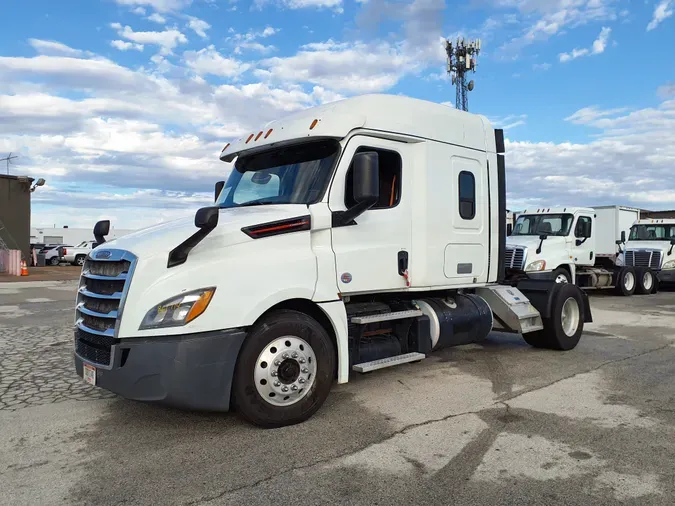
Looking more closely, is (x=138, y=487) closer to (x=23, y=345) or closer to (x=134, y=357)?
(x=134, y=357)

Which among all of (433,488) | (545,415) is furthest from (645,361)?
(433,488)

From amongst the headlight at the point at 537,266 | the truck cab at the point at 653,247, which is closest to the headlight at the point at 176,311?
the headlight at the point at 537,266

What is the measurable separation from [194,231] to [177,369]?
1.09 m

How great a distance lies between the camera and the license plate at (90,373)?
439 centimetres

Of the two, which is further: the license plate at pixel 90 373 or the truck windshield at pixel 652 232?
the truck windshield at pixel 652 232

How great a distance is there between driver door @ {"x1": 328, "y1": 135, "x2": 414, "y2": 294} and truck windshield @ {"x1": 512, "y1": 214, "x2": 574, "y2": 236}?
10773 mm

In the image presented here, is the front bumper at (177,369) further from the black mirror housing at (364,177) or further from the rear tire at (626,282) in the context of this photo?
the rear tire at (626,282)

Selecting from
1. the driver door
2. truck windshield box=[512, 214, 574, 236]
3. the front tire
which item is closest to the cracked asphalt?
the front tire

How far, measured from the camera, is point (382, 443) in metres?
4.29

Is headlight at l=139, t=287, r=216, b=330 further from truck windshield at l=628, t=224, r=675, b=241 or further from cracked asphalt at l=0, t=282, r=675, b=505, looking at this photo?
truck windshield at l=628, t=224, r=675, b=241

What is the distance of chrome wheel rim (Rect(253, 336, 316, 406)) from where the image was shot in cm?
448

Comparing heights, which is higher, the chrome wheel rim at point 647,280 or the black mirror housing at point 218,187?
the black mirror housing at point 218,187

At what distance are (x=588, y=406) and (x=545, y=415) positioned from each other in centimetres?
57

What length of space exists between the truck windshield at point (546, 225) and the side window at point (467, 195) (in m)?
9.71
